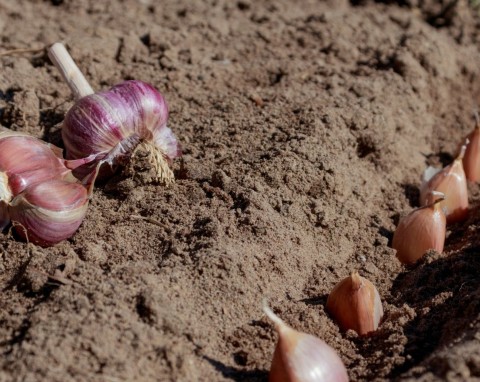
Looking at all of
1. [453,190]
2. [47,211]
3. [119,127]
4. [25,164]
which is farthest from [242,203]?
[453,190]

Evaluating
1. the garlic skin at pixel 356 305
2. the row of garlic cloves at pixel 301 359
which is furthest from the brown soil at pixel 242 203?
the row of garlic cloves at pixel 301 359

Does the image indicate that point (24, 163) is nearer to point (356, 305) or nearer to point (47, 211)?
point (47, 211)

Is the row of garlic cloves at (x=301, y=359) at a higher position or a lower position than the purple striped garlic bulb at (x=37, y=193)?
higher

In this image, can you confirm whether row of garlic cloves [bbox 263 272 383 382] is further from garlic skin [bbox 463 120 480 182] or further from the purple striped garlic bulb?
garlic skin [bbox 463 120 480 182]

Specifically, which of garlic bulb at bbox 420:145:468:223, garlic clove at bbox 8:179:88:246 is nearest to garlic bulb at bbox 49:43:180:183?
garlic clove at bbox 8:179:88:246

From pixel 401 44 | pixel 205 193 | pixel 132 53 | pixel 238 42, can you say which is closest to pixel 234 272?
pixel 205 193

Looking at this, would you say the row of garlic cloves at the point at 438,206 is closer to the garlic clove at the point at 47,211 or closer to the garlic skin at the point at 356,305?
the garlic skin at the point at 356,305
